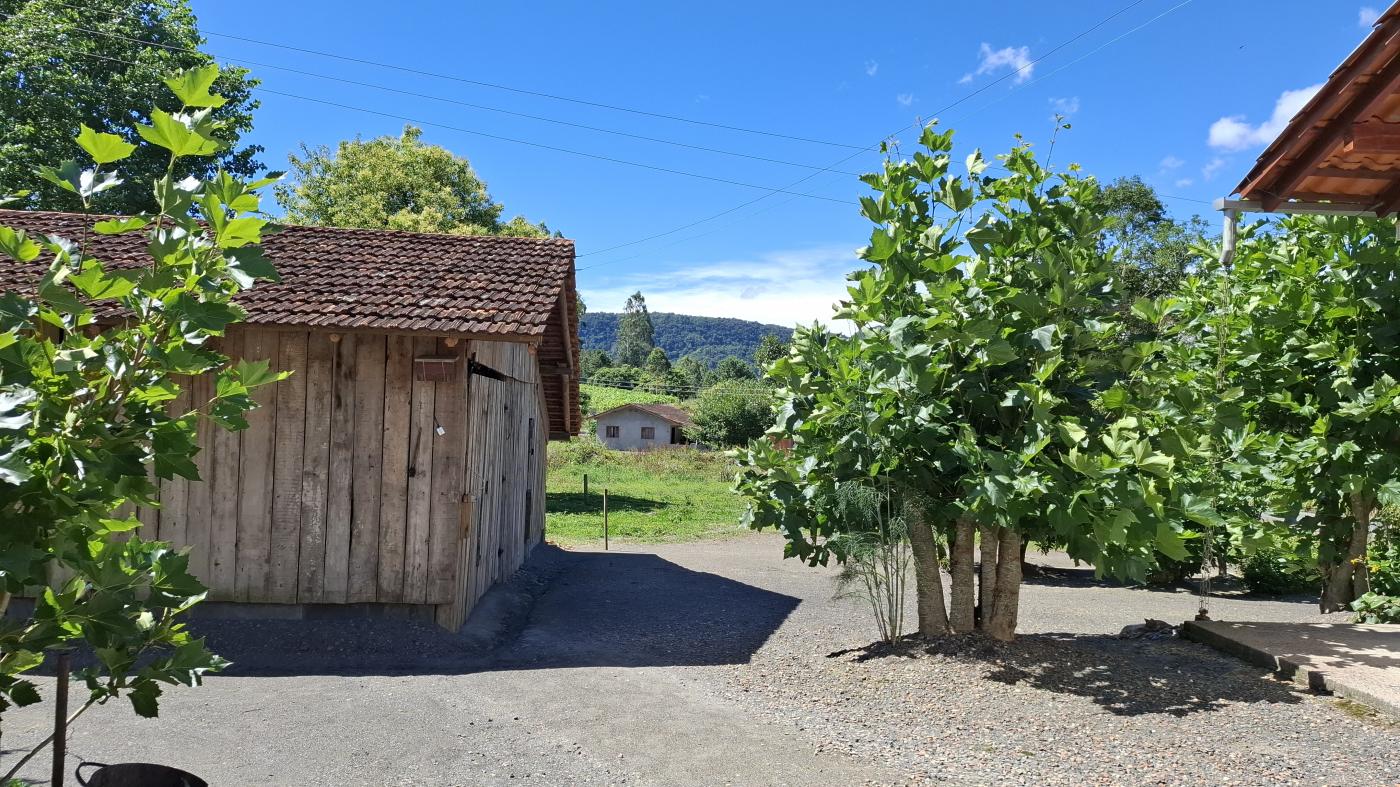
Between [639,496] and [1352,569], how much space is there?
71.9 ft

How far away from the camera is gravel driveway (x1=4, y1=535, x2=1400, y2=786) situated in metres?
4.89

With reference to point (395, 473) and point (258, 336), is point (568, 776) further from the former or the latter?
point (258, 336)

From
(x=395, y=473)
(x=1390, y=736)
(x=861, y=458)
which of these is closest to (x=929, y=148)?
(x=861, y=458)

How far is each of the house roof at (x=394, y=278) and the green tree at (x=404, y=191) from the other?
17.1m

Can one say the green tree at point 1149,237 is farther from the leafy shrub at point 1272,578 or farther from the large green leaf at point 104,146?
the large green leaf at point 104,146

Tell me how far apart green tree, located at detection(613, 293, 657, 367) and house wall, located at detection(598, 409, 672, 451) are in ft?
218

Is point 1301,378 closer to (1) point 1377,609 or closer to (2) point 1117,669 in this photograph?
(1) point 1377,609

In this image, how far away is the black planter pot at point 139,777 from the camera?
2.95 m

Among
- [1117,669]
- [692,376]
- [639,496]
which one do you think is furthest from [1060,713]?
[692,376]

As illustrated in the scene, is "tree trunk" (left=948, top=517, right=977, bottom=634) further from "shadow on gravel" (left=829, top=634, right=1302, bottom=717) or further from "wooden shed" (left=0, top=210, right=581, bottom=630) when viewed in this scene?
"wooden shed" (left=0, top=210, right=581, bottom=630)

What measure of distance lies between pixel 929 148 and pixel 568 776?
4.90 m

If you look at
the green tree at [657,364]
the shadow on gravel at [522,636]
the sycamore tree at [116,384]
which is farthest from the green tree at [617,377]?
the sycamore tree at [116,384]

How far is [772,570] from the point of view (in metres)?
14.1

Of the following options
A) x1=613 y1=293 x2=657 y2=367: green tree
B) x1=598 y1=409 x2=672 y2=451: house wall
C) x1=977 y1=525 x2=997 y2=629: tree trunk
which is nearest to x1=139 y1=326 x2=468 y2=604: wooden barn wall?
x1=977 y1=525 x2=997 y2=629: tree trunk
